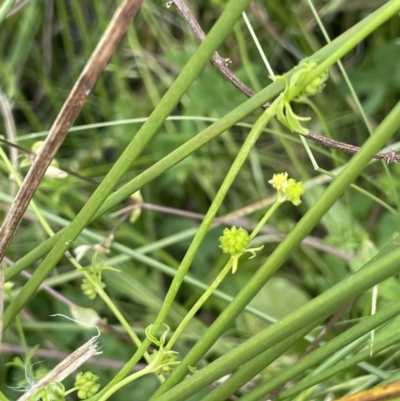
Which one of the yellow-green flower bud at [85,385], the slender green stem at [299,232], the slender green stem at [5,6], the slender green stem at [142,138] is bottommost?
the yellow-green flower bud at [85,385]

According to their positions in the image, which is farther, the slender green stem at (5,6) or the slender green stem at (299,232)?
the slender green stem at (5,6)

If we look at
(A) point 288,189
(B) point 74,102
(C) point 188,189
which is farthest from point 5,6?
(C) point 188,189

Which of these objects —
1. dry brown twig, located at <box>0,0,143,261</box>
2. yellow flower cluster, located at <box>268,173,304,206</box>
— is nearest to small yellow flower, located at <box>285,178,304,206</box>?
yellow flower cluster, located at <box>268,173,304,206</box>

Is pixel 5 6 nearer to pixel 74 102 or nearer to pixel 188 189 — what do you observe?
pixel 74 102

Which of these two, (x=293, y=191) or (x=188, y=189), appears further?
(x=188, y=189)

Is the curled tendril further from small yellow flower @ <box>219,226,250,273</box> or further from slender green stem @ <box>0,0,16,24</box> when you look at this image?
slender green stem @ <box>0,0,16,24</box>

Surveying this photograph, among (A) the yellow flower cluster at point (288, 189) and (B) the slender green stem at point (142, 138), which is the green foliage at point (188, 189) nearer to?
(B) the slender green stem at point (142, 138)

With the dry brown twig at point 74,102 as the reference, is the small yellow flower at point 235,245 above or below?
below

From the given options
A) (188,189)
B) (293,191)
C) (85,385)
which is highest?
(188,189)

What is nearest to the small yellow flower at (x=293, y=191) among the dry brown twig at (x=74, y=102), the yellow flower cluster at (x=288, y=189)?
the yellow flower cluster at (x=288, y=189)

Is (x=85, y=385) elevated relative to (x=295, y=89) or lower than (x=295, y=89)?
lower

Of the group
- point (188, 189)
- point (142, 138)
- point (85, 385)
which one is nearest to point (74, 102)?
point (142, 138)
